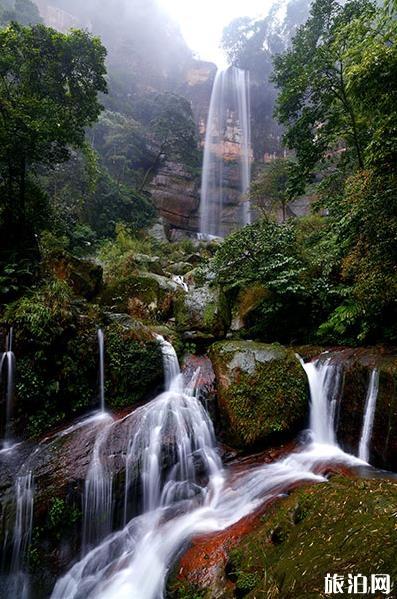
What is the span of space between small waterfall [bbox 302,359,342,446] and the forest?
0.03 metres

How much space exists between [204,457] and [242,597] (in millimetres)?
2496

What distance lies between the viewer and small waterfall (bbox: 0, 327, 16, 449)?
205 inches

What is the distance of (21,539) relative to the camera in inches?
156

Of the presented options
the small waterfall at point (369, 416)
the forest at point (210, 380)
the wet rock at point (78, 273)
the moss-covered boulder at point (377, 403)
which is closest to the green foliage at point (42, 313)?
the forest at point (210, 380)

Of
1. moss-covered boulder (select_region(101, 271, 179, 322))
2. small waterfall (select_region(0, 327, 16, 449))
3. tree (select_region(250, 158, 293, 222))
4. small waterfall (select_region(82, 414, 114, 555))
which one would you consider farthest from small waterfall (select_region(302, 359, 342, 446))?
tree (select_region(250, 158, 293, 222))

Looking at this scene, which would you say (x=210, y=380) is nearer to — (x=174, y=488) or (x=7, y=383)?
(x=174, y=488)

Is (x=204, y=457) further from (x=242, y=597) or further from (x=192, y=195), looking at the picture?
(x=192, y=195)

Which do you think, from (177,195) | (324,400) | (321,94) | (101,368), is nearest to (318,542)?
(324,400)

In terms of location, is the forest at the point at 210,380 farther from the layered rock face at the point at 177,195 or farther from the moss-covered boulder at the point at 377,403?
the layered rock face at the point at 177,195

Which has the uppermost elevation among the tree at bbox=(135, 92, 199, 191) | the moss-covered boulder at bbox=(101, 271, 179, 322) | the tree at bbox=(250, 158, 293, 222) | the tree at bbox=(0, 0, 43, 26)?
the tree at bbox=(0, 0, 43, 26)

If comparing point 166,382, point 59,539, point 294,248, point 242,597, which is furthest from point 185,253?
point 242,597

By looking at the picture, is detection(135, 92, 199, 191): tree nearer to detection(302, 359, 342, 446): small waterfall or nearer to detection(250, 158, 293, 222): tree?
detection(250, 158, 293, 222): tree

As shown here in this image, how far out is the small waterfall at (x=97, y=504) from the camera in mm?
4203

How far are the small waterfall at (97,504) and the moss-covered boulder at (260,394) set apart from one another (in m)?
2.06
